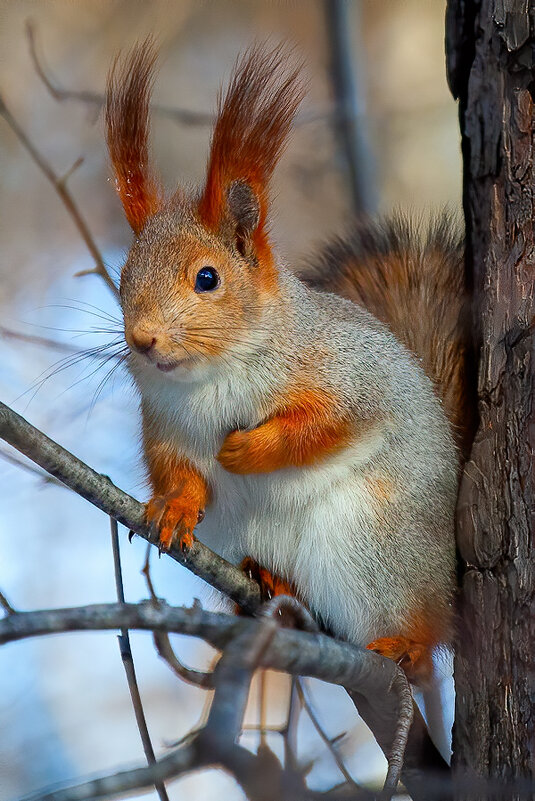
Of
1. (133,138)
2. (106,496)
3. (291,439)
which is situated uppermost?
(133,138)

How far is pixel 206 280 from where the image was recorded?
48.1 inches

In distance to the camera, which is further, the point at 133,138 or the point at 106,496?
the point at 133,138

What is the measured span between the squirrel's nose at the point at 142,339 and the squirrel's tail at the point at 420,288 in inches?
19.9

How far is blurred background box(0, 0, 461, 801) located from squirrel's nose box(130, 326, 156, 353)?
62 centimetres

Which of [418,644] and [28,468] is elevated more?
[28,468]

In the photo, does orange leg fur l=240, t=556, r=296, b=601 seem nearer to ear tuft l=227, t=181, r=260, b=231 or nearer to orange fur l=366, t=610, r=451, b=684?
orange fur l=366, t=610, r=451, b=684

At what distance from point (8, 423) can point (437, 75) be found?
1.53 metres

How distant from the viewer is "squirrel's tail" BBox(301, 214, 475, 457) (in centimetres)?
142

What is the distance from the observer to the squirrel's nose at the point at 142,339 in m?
1.11

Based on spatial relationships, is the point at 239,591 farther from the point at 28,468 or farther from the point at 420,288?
the point at 420,288

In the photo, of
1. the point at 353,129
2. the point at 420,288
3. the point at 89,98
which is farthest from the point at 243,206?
the point at 353,129

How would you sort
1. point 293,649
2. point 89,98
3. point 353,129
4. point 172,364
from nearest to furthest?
point 293,649 → point 172,364 → point 89,98 → point 353,129

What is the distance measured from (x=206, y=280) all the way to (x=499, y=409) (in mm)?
445

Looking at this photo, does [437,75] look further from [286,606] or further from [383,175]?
[286,606]
